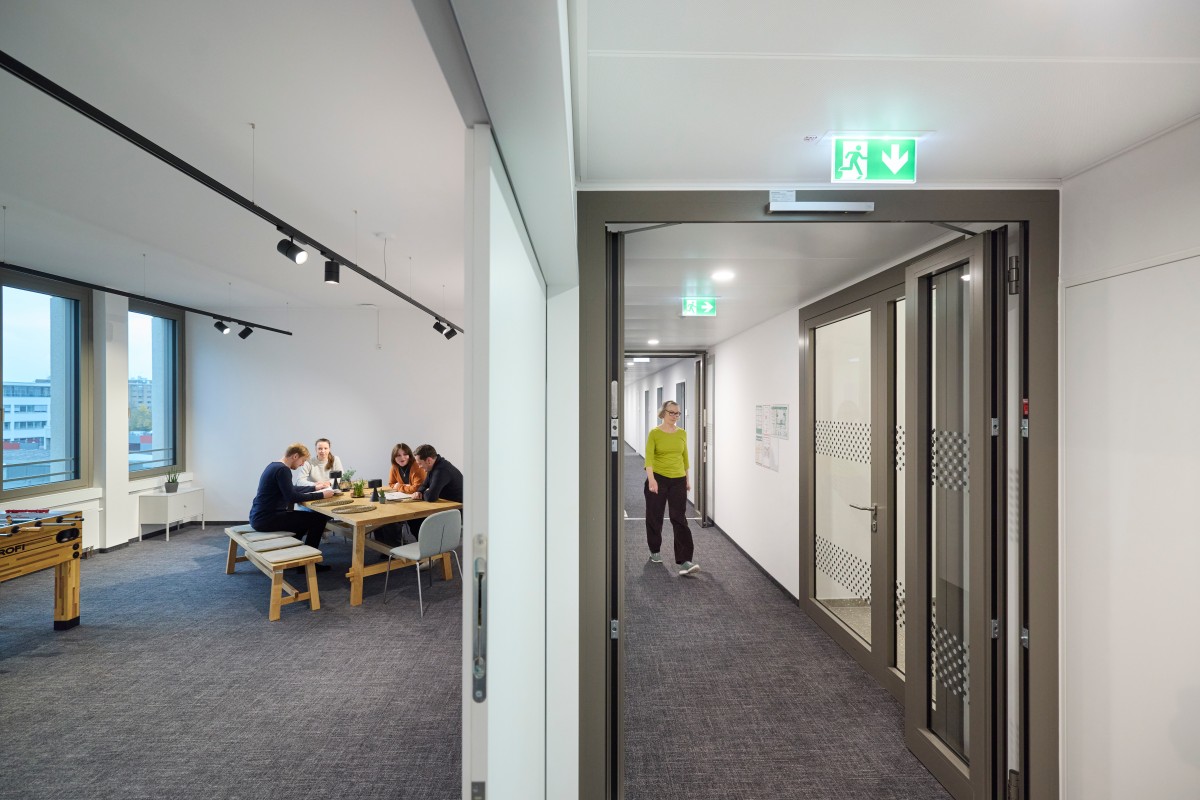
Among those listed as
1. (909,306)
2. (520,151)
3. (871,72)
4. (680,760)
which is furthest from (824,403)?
(520,151)

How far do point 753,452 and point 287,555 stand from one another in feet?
15.4

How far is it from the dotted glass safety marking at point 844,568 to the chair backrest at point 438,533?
9.97 ft

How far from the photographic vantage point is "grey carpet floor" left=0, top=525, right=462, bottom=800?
8.00 feet

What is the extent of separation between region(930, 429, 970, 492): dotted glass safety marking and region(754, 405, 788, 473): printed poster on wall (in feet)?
7.81

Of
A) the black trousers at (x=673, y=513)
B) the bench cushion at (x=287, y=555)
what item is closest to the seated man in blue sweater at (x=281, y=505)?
the bench cushion at (x=287, y=555)

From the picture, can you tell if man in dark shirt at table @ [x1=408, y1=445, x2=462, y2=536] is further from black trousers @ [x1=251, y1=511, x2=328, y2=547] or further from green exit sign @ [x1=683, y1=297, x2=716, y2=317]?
green exit sign @ [x1=683, y1=297, x2=716, y2=317]

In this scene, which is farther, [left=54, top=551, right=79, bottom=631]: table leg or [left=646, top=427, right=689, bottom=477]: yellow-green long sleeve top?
[left=646, top=427, right=689, bottom=477]: yellow-green long sleeve top

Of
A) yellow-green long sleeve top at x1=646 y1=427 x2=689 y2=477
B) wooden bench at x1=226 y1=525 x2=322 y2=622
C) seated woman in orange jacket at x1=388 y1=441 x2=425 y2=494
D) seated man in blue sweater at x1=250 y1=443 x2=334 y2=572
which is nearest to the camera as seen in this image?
wooden bench at x1=226 y1=525 x2=322 y2=622

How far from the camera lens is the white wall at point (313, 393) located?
7.55m

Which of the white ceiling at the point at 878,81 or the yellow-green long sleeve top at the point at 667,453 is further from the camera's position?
the yellow-green long sleeve top at the point at 667,453

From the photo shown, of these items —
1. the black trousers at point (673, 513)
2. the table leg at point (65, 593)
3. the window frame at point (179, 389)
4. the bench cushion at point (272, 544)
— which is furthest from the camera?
the window frame at point (179, 389)

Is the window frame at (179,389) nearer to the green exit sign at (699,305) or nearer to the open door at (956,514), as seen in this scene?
the green exit sign at (699,305)

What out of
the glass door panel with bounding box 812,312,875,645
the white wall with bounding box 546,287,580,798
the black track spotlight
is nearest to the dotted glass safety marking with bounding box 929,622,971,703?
the glass door panel with bounding box 812,312,875,645

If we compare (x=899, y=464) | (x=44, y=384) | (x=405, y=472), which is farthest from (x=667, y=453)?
(x=44, y=384)
